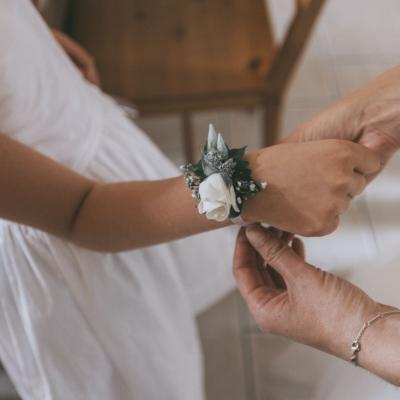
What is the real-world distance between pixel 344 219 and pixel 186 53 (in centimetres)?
58

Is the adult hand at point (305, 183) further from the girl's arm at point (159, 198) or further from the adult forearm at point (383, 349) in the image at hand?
the adult forearm at point (383, 349)

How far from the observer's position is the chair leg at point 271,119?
102 centimetres

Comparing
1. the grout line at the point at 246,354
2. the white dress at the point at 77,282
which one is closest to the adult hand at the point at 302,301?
the white dress at the point at 77,282

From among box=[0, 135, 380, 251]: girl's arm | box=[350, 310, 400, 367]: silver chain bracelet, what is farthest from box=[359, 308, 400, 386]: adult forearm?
box=[0, 135, 380, 251]: girl's arm

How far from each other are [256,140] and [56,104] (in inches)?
30.1

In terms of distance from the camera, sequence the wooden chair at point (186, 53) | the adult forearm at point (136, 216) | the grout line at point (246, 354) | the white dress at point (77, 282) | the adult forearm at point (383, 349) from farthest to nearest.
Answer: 1. the wooden chair at point (186, 53)
2. the grout line at point (246, 354)
3. the white dress at point (77, 282)
4. the adult forearm at point (136, 216)
5. the adult forearm at point (383, 349)

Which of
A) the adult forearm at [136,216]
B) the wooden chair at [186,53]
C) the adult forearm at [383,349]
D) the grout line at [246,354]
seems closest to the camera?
the adult forearm at [383,349]

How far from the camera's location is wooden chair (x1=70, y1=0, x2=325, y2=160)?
988mm

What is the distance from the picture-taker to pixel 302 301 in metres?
0.44

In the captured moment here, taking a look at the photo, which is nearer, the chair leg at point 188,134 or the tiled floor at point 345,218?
the tiled floor at point 345,218

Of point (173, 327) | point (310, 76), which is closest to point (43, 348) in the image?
point (173, 327)

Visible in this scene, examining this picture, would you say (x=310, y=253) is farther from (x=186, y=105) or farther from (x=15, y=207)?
(x=186, y=105)

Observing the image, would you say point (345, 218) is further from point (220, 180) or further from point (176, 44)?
point (176, 44)

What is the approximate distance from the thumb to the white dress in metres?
0.25
